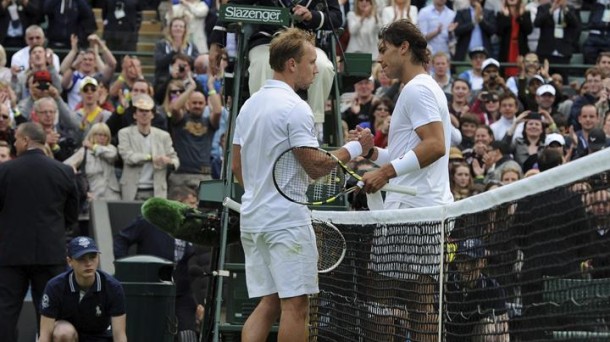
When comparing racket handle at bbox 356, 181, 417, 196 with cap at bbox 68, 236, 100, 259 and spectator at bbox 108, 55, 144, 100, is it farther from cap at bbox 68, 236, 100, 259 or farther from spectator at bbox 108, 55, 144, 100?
spectator at bbox 108, 55, 144, 100

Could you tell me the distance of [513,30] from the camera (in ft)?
70.8

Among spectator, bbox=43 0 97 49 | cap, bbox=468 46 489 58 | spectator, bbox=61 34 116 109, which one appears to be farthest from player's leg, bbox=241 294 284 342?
spectator, bbox=43 0 97 49

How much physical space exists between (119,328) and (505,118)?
7.92 metres

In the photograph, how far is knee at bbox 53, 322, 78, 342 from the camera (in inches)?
436

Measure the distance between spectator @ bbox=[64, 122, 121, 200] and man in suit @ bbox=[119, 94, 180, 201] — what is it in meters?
0.14

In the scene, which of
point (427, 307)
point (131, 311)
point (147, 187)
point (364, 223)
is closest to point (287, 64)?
point (364, 223)

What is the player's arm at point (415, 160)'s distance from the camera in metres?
7.79

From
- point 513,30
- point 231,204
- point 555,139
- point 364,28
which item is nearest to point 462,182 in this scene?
point 555,139

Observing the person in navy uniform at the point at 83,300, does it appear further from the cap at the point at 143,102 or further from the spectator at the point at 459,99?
the spectator at the point at 459,99

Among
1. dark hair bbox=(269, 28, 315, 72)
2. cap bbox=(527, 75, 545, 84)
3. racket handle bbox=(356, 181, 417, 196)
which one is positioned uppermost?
cap bbox=(527, 75, 545, 84)

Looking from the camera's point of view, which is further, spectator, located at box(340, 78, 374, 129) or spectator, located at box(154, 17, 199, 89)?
spectator, located at box(154, 17, 199, 89)

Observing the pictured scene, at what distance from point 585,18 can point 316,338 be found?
48.0ft

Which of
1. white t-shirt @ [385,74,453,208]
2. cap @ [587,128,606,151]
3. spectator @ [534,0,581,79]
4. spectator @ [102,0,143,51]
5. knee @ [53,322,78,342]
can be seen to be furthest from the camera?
spectator @ [534,0,581,79]

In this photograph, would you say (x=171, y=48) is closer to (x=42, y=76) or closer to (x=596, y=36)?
(x=42, y=76)
